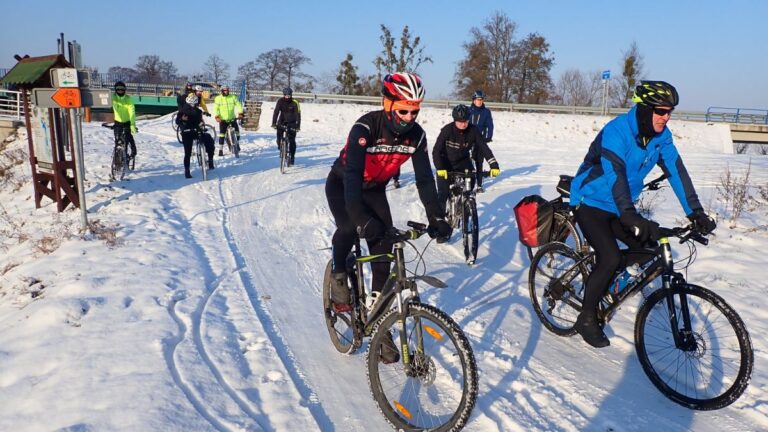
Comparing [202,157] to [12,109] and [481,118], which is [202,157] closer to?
[481,118]

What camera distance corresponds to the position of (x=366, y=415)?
3.85m

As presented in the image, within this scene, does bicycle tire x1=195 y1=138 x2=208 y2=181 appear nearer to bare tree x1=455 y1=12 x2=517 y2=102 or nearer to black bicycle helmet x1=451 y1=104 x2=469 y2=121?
black bicycle helmet x1=451 y1=104 x2=469 y2=121

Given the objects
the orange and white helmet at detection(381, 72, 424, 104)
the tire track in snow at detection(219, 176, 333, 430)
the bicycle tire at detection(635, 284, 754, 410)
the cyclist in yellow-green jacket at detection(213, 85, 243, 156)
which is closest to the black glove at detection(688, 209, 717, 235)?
the bicycle tire at detection(635, 284, 754, 410)

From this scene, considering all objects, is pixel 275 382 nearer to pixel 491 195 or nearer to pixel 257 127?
pixel 491 195

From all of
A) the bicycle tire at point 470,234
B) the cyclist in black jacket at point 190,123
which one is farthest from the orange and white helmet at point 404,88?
the cyclist in black jacket at point 190,123

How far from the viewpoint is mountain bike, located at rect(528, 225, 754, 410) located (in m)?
3.89

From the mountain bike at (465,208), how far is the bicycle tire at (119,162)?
8.23 m

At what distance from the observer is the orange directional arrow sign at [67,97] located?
808cm

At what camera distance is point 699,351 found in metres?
4.14

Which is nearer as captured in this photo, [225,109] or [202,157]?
[202,157]

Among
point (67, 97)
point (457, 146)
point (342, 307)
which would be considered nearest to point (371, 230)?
point (342, 307)

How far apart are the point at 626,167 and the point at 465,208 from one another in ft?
12.0

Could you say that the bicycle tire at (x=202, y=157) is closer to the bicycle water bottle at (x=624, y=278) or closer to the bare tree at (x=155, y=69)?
the bicycle water bottle at (x=624, y=278)

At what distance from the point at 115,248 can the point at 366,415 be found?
5362 mm
